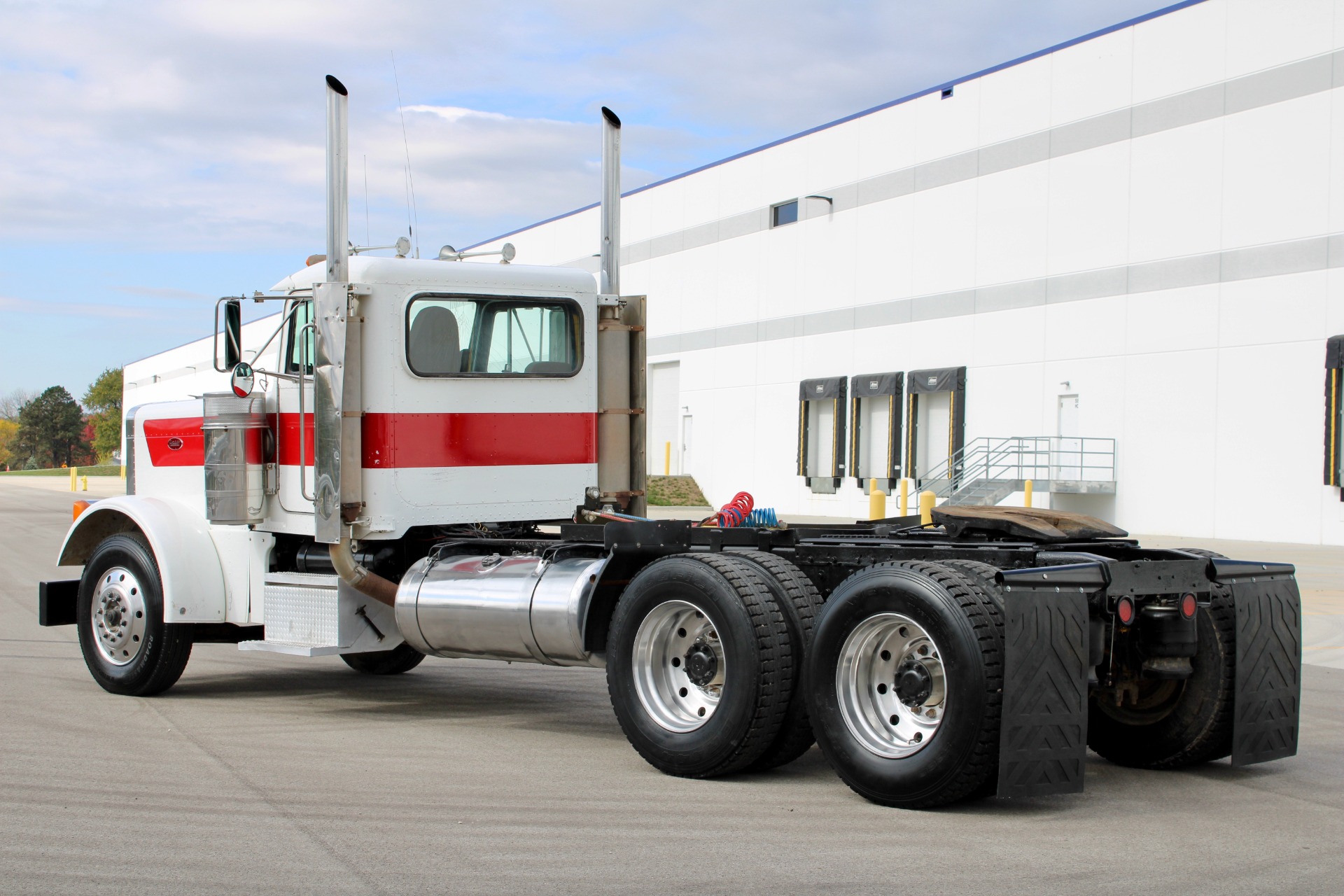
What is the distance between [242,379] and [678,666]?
3528 millimetres

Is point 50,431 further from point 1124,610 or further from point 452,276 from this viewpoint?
point 1124,610

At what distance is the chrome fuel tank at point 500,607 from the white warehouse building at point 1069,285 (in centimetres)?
2274

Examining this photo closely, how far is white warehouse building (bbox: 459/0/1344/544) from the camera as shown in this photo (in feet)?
88.8

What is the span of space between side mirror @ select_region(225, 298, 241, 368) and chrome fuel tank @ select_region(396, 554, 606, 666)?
1830mm

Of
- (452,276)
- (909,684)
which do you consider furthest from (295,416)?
(909,684)

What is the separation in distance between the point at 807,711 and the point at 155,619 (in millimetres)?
4888

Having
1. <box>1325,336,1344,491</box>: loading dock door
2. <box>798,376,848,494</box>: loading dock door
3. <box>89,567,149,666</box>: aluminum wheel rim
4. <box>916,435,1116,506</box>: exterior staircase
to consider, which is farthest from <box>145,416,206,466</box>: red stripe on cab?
<box>798,376,848,494</box>: loading dock door

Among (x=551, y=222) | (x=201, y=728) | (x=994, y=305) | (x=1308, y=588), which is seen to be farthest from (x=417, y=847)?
(x=551, y=222)

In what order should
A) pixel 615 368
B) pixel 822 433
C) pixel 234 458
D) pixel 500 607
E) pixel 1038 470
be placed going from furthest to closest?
pixel 822 433
pixel 1038 470
pixel 615 368
pixel 234 458
pixel 500 607

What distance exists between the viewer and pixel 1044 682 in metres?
5.62

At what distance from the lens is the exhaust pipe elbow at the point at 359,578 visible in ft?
27.7

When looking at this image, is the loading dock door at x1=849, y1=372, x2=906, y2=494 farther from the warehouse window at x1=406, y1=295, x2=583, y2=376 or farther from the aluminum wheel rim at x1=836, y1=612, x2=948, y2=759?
the aluminum wheel rim at x1=836, y1=612, x2=948, y2=759

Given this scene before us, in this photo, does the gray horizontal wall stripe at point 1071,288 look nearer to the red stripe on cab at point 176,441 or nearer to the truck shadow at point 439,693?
the truck shadow at point 439,693

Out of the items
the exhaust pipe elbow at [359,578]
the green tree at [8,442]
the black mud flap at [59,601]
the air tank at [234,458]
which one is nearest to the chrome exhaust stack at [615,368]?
the exhaust pipe elbow at [359,578]
